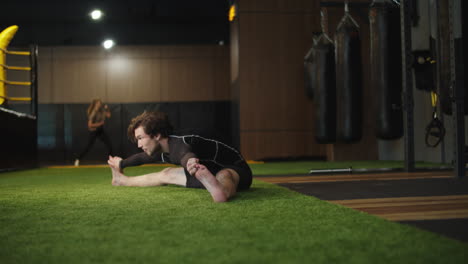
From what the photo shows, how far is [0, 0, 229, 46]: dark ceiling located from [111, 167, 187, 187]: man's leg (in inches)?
351

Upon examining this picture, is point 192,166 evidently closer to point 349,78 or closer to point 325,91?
point 349,78

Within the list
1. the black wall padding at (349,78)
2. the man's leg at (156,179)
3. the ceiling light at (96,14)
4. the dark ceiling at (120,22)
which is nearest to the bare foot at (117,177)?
the man's leg at (156,179)

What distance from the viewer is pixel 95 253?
5.36ft

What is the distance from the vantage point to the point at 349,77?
6.52 metres

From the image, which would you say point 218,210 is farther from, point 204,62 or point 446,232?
point 204,62

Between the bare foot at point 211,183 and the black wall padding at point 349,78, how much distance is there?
410 centimetres

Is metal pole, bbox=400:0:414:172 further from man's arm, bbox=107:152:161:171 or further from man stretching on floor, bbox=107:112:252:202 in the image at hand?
man's arm, bbox=107:152:161:171

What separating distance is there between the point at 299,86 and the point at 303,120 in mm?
691

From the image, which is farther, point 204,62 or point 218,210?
point 204,62

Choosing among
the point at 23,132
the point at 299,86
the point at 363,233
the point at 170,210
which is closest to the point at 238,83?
the point at 299,86

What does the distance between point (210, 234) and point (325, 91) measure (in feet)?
18.6

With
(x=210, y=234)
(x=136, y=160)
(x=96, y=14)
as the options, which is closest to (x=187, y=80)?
(x=96, y=14)

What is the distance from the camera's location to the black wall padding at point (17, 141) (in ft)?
23.5

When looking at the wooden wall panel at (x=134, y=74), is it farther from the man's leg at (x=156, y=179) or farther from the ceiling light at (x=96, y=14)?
the man's leg at (x=156, y=179)
